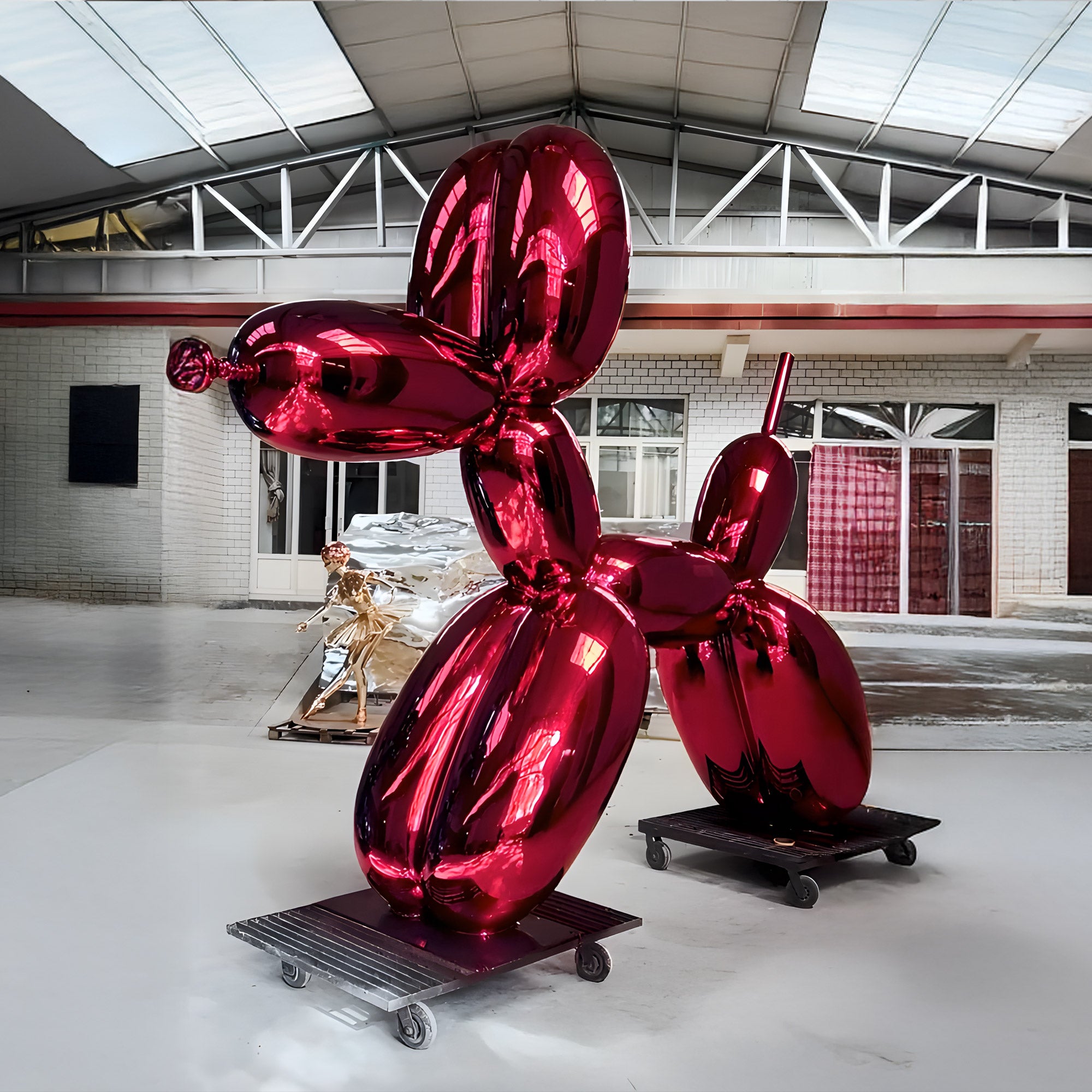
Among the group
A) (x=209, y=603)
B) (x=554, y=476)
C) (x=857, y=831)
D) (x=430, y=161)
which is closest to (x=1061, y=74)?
(x=430, y=161)

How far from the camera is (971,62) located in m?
6.66

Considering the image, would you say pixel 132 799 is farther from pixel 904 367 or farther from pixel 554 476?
pixel 904 367

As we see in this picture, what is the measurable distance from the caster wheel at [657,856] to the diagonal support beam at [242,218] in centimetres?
756

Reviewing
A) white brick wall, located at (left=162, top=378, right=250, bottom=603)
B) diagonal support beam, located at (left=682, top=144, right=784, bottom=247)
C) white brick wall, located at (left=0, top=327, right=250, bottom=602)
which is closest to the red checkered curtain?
diagonal support beam, located at (left=682, top=144, right=784, bottom=247)

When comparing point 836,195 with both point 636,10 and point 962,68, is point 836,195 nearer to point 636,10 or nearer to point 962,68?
point 962,68

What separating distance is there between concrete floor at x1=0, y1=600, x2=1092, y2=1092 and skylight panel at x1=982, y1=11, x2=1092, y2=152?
487 cm

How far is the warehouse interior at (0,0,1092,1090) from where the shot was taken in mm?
1624

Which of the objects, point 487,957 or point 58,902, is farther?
point 58,902

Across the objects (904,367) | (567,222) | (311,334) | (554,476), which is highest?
(904,367)

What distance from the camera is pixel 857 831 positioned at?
7.73 ft

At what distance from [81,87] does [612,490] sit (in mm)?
5713

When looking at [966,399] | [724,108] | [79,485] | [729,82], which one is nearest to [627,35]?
[729,82]

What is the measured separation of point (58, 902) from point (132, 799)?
0.90 meters

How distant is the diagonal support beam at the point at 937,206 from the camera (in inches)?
331
